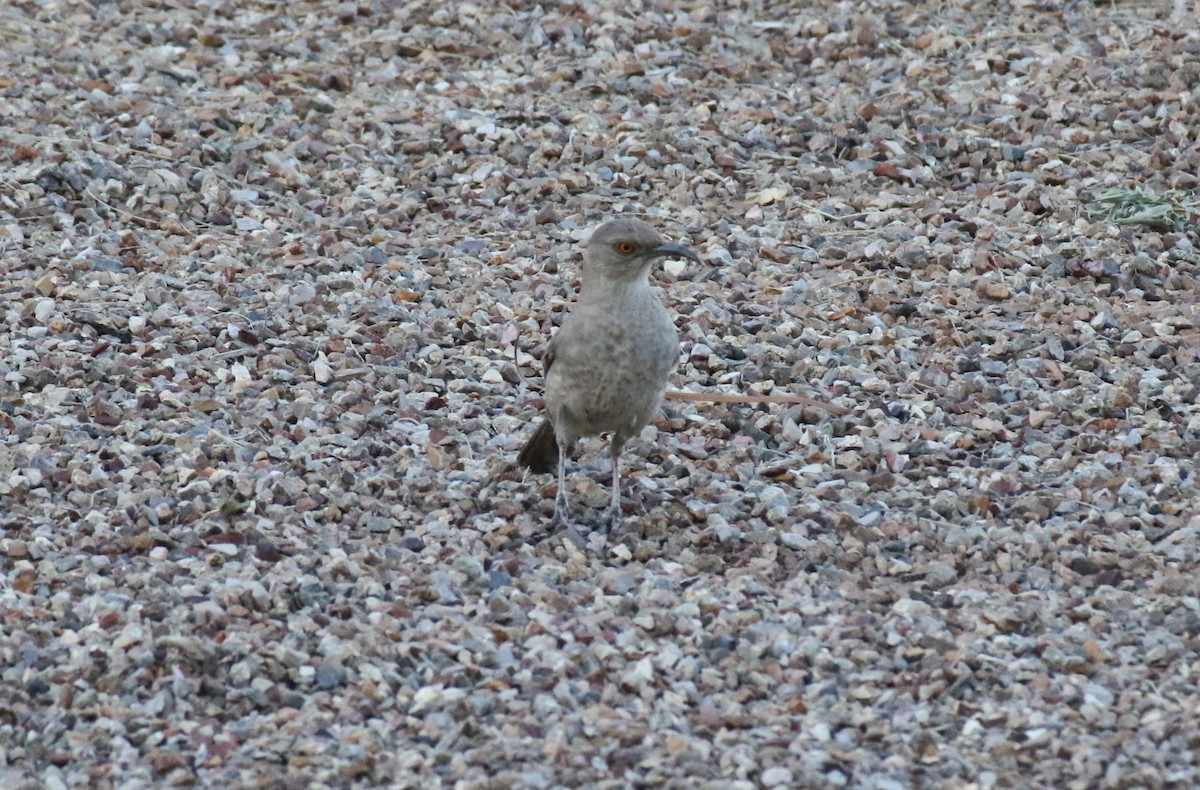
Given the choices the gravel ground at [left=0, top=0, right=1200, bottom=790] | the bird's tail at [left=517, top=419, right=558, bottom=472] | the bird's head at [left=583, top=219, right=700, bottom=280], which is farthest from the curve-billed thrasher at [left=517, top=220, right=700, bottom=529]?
the gravel ground at [left=0, top=0, right=1200, bottom=790]

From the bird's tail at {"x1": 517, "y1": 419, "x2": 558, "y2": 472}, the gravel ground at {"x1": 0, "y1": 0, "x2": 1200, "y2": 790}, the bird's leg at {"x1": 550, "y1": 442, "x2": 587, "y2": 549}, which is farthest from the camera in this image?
the bird's tail at {"x1": 517, "y1": 419, "x2": 558, "y2": 472}

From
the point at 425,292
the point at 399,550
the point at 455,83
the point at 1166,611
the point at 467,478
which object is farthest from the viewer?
the point at 455,83

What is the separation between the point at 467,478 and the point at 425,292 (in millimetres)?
1678

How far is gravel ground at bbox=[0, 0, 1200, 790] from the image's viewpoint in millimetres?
5215

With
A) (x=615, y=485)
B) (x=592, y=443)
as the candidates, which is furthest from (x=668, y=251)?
(x=592, y=443)

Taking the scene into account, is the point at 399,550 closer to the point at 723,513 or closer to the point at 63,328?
the point at 723,513

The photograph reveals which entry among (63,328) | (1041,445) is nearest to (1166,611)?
(1041,445)

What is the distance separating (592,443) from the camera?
7.62m

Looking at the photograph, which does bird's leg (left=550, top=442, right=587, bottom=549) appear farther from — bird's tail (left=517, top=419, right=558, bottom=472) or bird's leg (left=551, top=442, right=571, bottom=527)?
bird's tail (left=517, top=419, right=558, bottom=472)

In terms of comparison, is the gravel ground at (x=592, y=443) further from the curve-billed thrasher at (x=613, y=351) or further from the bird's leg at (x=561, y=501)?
the curve-billed thrasher at (x=613, y=351)

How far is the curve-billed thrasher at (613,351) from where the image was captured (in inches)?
257

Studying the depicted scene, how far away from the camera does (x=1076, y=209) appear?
8.71 m

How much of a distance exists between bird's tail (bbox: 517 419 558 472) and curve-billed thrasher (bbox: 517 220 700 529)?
106 millimetres

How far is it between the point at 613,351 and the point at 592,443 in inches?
45.2
